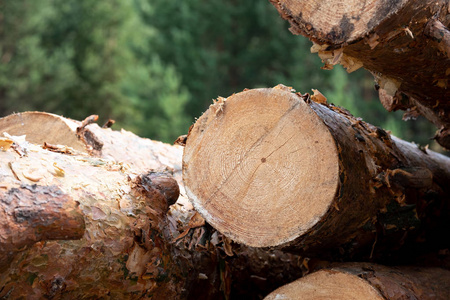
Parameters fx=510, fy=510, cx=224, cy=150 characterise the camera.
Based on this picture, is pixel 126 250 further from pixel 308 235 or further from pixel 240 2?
pixel 240 2

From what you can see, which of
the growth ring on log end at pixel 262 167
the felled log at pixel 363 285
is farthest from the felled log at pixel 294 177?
the felled log at pixel 363 285

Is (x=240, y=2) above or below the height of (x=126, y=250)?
above

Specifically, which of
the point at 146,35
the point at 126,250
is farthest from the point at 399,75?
the point at 146,35

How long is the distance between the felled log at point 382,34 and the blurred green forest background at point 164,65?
5881mm

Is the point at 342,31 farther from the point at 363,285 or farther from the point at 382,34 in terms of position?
the point at 363,285

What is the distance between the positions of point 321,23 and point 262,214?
21.8 inches

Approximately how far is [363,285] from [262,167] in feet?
1.43

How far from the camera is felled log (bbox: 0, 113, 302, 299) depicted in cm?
122

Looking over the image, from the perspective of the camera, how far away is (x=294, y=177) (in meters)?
1.43

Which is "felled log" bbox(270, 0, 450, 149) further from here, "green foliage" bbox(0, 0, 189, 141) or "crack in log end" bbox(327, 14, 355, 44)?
"green foliage" bbox(0, 0, 189, 141)

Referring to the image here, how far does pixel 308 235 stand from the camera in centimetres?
148

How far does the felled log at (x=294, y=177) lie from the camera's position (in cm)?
141

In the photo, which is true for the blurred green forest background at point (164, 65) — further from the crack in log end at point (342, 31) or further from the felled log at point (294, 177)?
the crack in log end at point (342, 31)

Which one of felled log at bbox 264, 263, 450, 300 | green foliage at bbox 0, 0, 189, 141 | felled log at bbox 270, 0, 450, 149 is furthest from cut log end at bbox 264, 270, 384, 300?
green foliage at bbox 0, 0, 189, 141
